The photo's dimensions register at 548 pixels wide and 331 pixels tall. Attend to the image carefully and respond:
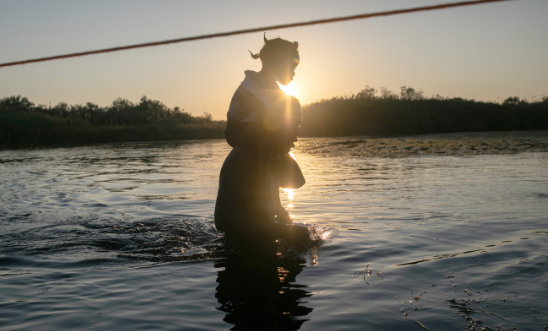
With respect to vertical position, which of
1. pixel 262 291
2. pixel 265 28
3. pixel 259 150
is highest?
pixel 265 28

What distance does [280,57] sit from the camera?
4.22m

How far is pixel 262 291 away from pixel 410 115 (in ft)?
115

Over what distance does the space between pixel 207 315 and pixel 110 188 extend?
24.8ft

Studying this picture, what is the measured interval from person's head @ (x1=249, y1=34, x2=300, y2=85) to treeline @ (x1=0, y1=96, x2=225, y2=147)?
3046 centimetres

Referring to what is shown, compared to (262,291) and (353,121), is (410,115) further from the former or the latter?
(262,291)

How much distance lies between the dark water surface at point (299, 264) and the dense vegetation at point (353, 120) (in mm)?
26873

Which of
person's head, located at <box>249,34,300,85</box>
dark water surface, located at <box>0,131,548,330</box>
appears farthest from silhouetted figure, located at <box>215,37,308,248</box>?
dark water surface, located at <box>0,131,548,330</box>

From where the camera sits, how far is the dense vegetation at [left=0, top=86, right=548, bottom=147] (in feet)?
109

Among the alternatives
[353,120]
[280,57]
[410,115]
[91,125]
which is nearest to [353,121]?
[353,120]

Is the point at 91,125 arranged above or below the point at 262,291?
above

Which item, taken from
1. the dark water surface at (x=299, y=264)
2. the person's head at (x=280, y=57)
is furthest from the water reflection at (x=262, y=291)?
the person's head at (x=280, y=57)

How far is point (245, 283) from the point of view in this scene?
3.53 meters

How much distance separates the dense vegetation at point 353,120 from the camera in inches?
1304

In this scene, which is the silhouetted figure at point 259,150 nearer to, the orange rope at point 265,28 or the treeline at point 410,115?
the orange rope at point 265,28
